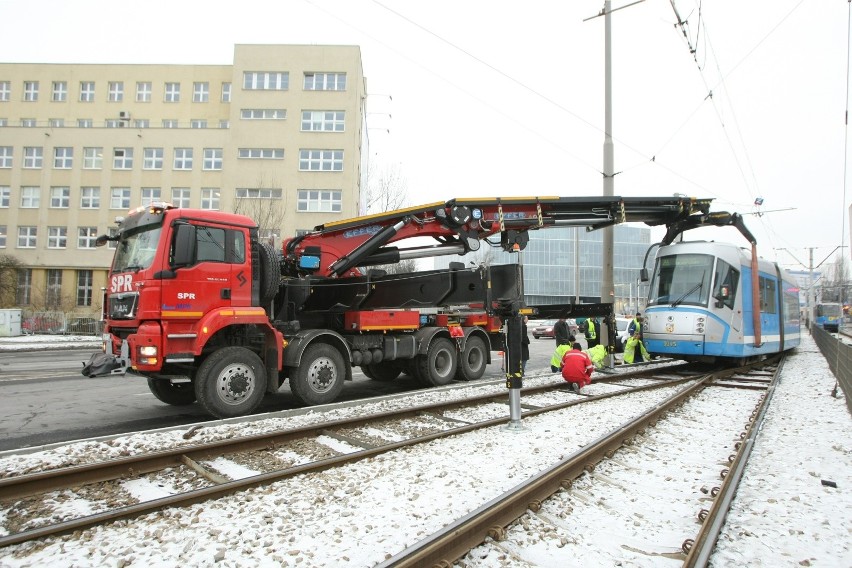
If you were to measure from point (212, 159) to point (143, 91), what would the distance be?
10.4 m

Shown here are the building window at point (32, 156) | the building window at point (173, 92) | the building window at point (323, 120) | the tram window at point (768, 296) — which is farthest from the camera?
the building window at point (173, 92)

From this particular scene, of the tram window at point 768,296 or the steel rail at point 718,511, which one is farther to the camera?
the tram window at point 768,296

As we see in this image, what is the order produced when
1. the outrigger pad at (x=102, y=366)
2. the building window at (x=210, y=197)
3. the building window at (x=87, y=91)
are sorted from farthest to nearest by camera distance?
the building window at (x=87, y=91), the building window at (x=210, y=197), the outrigger pad at (x=102, y=366)

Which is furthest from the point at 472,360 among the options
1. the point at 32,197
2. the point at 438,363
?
the point at 32,197

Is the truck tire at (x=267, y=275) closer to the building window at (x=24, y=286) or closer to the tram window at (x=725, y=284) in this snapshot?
the tram window at (x=725, y=284)

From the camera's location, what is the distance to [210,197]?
38438mm

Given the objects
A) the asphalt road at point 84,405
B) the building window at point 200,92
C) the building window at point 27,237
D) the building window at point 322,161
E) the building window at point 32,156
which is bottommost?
the asphalt road at point 84,405

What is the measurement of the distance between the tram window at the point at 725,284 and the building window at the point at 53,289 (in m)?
38.7

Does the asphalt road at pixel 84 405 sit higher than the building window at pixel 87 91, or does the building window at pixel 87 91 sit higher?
the building window at pixel 87 91

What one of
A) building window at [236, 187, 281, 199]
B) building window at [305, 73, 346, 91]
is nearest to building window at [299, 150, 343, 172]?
building window at [236, 187, 281, 199]

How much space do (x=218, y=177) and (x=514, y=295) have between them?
1426 inches

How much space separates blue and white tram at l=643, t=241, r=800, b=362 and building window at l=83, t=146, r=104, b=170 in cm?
4089

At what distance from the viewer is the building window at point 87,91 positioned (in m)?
43.1

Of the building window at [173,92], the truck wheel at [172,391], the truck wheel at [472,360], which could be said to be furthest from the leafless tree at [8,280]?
the truck wheel at [472,360]
